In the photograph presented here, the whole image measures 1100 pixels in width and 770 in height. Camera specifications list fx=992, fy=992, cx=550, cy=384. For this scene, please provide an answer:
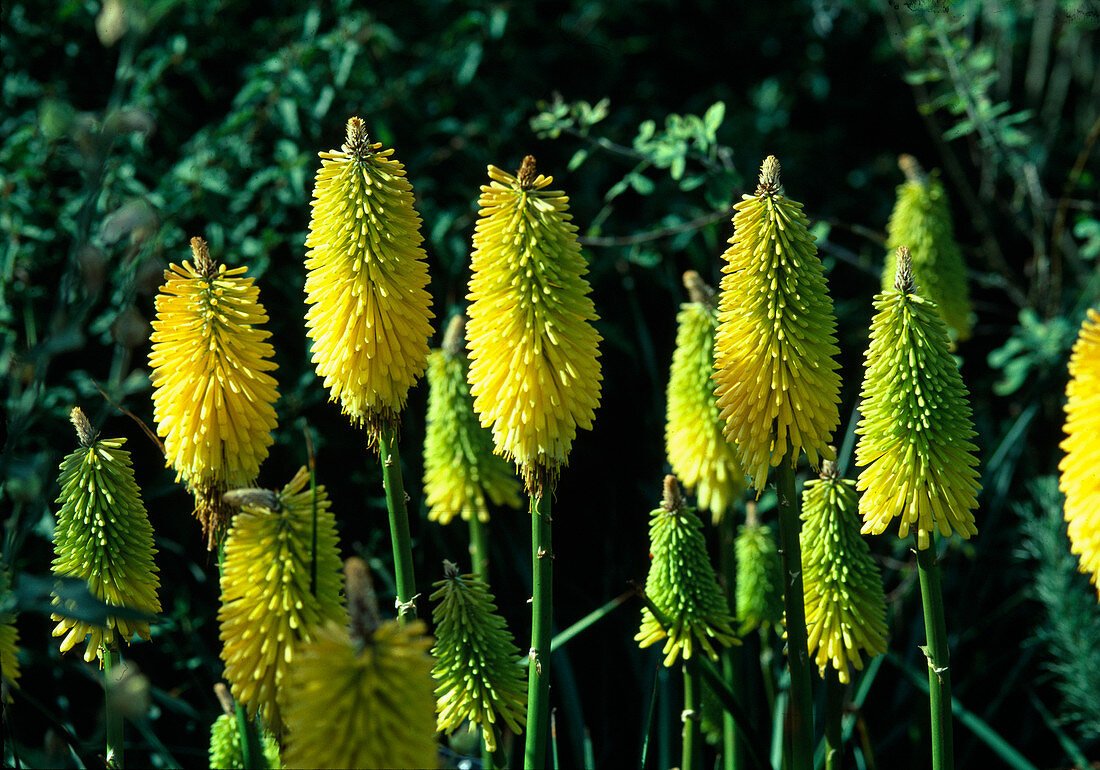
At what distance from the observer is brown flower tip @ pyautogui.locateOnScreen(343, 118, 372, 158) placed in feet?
8.18

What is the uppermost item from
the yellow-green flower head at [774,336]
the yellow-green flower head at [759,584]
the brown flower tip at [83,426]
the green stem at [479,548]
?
the yellow-green flower head at [774,336]

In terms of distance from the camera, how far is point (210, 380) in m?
2.55

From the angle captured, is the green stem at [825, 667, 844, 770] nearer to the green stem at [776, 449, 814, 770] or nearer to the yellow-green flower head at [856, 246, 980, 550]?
the green stem at [776, 449, 814, 770]

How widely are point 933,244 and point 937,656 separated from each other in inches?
99.0

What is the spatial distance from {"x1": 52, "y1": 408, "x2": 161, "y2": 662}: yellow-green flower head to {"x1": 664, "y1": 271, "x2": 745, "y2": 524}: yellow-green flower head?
77.0 inches

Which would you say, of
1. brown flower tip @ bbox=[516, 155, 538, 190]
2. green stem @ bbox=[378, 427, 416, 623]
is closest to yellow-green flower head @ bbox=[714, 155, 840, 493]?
brown flower tip @ bbox=[516, 155, 538, 190]

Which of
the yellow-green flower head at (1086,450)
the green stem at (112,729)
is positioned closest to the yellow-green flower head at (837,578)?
the yellow-green flower head at (1086,450)

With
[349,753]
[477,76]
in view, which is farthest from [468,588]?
[477,76]

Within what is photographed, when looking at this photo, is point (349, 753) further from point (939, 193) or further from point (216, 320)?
point (939, 193)

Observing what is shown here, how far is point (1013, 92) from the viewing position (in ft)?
26.9

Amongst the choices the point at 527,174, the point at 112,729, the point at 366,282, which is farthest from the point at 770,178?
the point at 112,729

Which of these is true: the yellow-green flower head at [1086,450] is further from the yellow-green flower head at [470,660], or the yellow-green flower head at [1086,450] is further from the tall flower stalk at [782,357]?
the yellow-green flower head at [470,660]

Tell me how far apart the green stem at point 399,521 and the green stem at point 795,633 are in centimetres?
98

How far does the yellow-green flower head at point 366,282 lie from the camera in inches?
99.0
